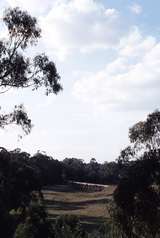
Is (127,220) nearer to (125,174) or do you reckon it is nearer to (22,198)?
(125,174)

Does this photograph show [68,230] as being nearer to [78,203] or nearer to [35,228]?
[35,228]

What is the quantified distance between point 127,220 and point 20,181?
54.2 feet

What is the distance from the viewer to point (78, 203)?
85.6 m

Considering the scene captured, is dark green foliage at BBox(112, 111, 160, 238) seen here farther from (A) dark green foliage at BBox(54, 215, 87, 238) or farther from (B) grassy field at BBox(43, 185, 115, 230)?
(B) grassy field at BBox(43, 185, 115, 230)

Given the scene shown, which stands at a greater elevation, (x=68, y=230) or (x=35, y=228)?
(x=35, y=228)

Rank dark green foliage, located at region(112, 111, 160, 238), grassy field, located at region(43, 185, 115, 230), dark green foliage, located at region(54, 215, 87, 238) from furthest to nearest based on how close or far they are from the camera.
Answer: grassy field, located at region(43, 185, 115, 230), dark green foliage, located at region(112, 111, 160, 238), dark green foliage, located at region(54, 215, 87, 238)

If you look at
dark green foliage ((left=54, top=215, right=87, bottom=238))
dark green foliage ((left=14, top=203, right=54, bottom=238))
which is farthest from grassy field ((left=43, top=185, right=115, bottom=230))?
dark green foliage ((left=54, top=215, right=87, bottom=238))

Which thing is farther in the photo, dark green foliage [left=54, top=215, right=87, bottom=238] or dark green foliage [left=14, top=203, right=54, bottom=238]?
dark green foliage [left=14, top=203, right=54, bottom=238]

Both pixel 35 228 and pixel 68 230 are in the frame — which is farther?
pixel 35 228

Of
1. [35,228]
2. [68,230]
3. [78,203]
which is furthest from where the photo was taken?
[78,203]

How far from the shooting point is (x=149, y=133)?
32.1 m

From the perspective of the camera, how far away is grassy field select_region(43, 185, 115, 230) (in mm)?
69875

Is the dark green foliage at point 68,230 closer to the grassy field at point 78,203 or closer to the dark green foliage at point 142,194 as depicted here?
the dark green foliage at point 142,194

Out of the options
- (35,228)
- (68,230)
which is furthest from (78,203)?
(68,230)
